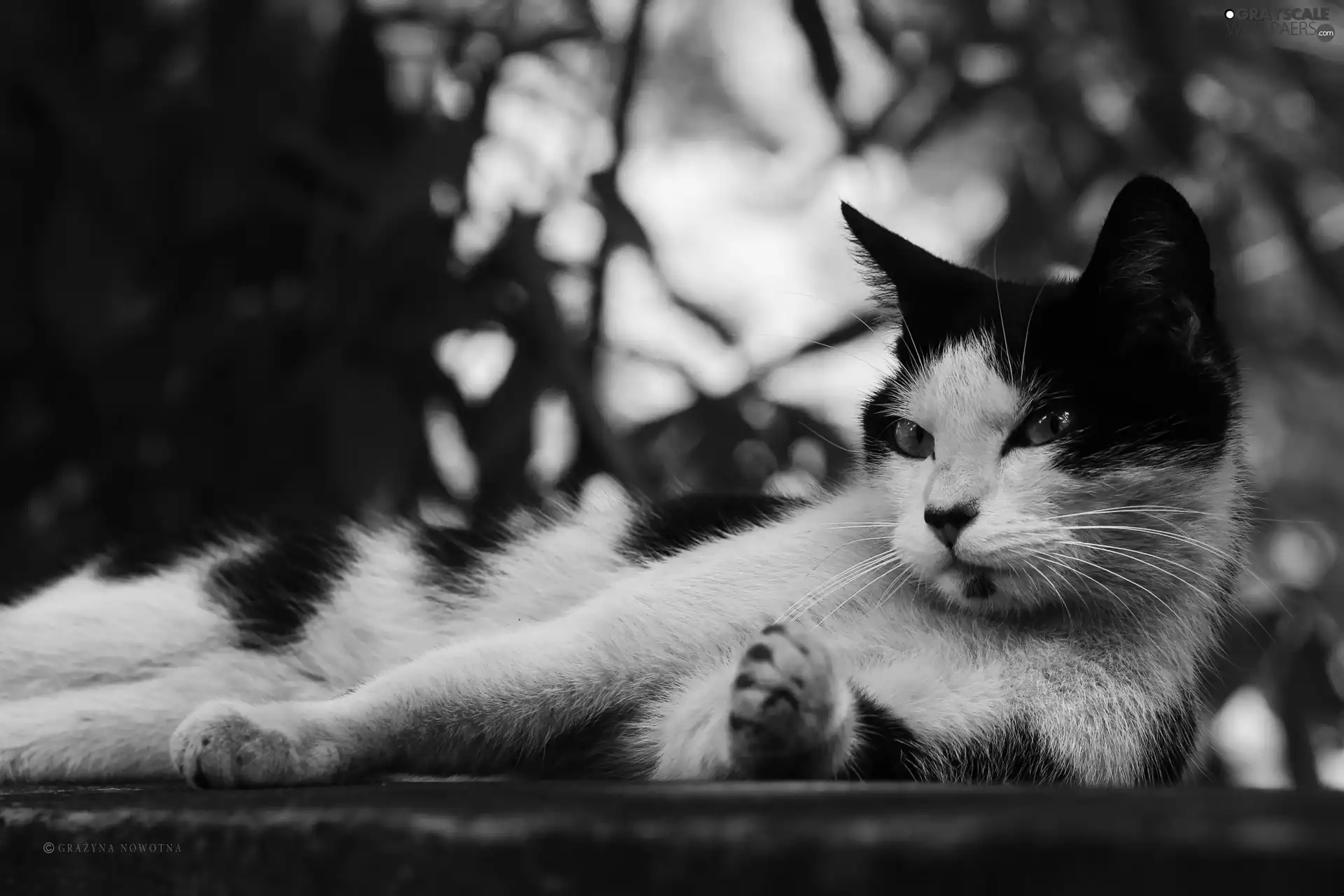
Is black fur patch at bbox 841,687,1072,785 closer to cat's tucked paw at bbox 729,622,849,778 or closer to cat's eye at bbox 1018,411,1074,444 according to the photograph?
cat's tucked paw at bbox 729,622,849,778

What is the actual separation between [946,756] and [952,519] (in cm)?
13

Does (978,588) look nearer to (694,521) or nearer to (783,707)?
(783,707)

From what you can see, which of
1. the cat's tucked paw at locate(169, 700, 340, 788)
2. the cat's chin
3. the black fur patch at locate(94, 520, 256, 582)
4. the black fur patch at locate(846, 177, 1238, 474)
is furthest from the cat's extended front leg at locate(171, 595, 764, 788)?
the black fur patch at locate(94, 520, 256, 582)

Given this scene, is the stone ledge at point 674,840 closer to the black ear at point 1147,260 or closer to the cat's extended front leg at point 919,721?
the cat's extended front leg at point 919,721

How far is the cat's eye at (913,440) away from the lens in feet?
2.52

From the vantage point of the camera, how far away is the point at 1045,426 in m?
0.70

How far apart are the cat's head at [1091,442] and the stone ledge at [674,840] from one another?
22 centimetres

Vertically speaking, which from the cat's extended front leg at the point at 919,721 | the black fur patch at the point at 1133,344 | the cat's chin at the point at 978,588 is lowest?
the cat's extended front leg at the point at 919,721

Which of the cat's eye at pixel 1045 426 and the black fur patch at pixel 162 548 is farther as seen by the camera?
the black fur patch at pixel 162 548

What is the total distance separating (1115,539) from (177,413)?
48.0 inches

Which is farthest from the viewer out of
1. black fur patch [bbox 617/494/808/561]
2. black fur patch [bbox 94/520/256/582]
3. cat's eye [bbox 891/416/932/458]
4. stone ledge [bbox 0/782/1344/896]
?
black fur patch [bbox 94/520/256/582]

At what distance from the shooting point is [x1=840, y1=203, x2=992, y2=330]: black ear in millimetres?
848

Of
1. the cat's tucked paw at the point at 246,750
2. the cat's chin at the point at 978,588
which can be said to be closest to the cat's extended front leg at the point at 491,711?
the cat's tucked paw at the point at 246,750

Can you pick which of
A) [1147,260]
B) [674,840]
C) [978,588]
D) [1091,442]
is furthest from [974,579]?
[674,840]
